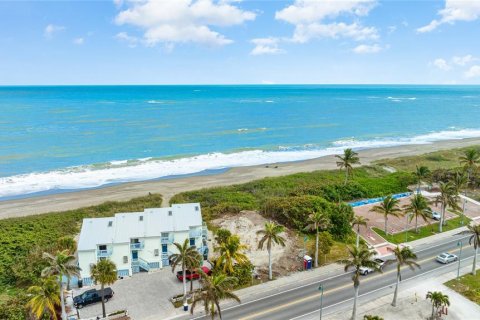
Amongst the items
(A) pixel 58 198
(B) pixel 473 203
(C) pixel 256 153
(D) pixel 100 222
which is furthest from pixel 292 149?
(D) pixel 100 222

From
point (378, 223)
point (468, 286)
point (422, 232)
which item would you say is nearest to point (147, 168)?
point (378, 223)

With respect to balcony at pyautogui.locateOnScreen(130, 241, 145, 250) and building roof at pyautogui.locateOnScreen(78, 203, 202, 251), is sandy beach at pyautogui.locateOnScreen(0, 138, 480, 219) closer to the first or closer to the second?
building roof at pyautogui.locateOnScreen(78, 203, 202, 251)

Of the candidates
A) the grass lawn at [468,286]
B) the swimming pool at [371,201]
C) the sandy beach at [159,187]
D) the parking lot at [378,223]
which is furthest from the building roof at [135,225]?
the swimming pool at [371,201]

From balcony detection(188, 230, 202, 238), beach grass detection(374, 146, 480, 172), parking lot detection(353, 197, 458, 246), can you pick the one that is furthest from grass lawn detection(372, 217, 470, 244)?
beach grass detection(374, 146, 480, 172)

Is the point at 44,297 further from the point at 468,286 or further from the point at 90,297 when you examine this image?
the point at 468,286

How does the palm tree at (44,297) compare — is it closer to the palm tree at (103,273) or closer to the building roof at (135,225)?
the palm tree at (103,273)

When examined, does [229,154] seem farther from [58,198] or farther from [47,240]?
[47,240]
